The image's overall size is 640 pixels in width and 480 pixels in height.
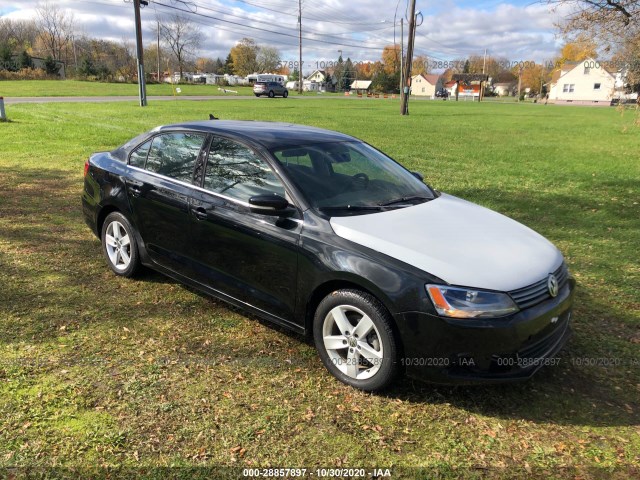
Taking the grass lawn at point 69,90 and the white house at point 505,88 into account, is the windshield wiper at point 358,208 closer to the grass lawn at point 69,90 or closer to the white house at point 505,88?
the grass lawn at point 69,90

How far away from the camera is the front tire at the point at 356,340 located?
3.04 meters

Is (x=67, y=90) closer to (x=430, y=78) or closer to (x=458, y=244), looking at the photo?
(x=458, y=244)

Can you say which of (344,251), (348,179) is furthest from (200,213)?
(344,251)

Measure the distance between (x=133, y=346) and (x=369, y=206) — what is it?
200 cm

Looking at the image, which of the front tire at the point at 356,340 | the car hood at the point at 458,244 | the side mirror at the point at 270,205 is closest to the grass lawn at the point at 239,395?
the front tire at the point at 356,340

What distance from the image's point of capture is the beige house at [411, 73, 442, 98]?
127812 millimetres

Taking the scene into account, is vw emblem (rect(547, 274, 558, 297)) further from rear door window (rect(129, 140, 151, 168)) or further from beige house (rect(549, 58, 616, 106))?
beige house (rect(549, 58, 616, 106))

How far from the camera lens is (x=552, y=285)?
319 cm

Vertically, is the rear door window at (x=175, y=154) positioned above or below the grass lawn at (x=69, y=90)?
below

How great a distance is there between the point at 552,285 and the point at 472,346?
76cm

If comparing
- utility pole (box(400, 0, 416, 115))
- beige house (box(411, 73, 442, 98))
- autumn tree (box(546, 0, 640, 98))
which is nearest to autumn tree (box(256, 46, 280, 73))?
beige house (box(411, 73, 442, 98))

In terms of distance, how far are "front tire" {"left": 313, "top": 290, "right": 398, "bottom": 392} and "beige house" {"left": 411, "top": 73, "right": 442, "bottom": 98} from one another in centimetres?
13087

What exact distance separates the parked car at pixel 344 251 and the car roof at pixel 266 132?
2 cm

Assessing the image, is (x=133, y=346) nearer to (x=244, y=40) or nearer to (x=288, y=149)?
(x=288, y=149)
